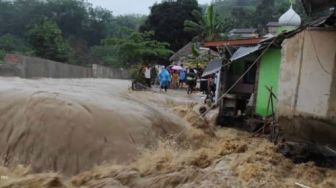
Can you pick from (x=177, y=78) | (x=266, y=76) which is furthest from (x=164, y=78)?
(x=266, y=76)

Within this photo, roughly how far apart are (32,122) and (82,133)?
0.92m

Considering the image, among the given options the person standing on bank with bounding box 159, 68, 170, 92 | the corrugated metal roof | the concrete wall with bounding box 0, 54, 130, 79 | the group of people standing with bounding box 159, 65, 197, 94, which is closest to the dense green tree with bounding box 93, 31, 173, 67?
the group of people standing with bounding box 159, 65, 197, 94

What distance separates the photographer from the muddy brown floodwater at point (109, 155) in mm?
8109

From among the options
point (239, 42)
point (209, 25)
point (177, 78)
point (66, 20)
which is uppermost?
point (66, 20)

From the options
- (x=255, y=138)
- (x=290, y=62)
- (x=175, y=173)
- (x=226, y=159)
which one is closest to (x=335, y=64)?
(x=290, y=62)

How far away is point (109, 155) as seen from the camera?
362 inches

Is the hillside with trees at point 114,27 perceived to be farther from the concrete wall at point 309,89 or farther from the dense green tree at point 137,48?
the concrete wall at point 309,89

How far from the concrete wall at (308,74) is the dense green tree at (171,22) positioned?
4562 centimetres

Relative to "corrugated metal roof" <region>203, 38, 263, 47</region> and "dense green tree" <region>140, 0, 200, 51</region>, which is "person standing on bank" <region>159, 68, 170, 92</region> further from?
"dense green tree" <region>140, 0, 200, 51</region>

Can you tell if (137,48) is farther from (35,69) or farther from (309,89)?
(309,89)

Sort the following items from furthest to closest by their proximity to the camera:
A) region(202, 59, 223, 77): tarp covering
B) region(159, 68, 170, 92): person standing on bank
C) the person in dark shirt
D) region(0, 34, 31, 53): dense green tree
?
1. region(0, 34, 31, 53): dense green tree
2. the person in dark shirt
3. region(159, 68, 170, 92): person standing on bank
4. region(202, 59, 223, 77): tarp covering

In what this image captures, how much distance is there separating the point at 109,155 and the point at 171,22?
4775 centimetres

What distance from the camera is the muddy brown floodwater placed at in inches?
319

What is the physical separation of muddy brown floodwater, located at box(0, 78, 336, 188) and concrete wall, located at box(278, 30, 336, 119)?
3.35 feet
